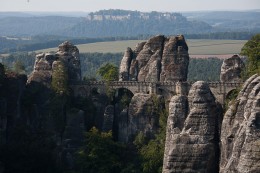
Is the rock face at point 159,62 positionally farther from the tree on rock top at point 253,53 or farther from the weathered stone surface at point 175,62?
the tree on rock top at point 253,53

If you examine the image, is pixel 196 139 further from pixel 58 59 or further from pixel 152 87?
pixel 58 59

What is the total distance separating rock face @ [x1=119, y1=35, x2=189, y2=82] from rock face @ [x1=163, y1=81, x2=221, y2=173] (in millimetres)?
14519

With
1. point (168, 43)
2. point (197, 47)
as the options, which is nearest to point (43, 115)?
point (168, 43)

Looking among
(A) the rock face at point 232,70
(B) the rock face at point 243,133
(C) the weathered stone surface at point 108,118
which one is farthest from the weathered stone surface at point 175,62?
(B) the rock face at point 243,133

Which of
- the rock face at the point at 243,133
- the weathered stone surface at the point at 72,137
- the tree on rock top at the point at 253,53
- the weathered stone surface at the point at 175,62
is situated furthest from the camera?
the weathered stone surface at the point at 175,62

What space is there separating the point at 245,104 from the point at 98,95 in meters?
18.8

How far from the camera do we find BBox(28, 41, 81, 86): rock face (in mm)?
53938

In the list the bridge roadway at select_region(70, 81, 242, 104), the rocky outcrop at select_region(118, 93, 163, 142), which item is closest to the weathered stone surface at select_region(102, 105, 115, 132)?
the rocky outcrop at select_region(118, 93, 163, 142)

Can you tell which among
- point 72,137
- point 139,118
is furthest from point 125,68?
point 72,137

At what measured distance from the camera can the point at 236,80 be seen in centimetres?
5262

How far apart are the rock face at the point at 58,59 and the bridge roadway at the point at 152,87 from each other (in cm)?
119

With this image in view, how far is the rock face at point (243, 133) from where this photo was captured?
34.9 metres

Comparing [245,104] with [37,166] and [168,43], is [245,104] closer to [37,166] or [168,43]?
[37,166]

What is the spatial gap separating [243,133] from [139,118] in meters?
15.0
